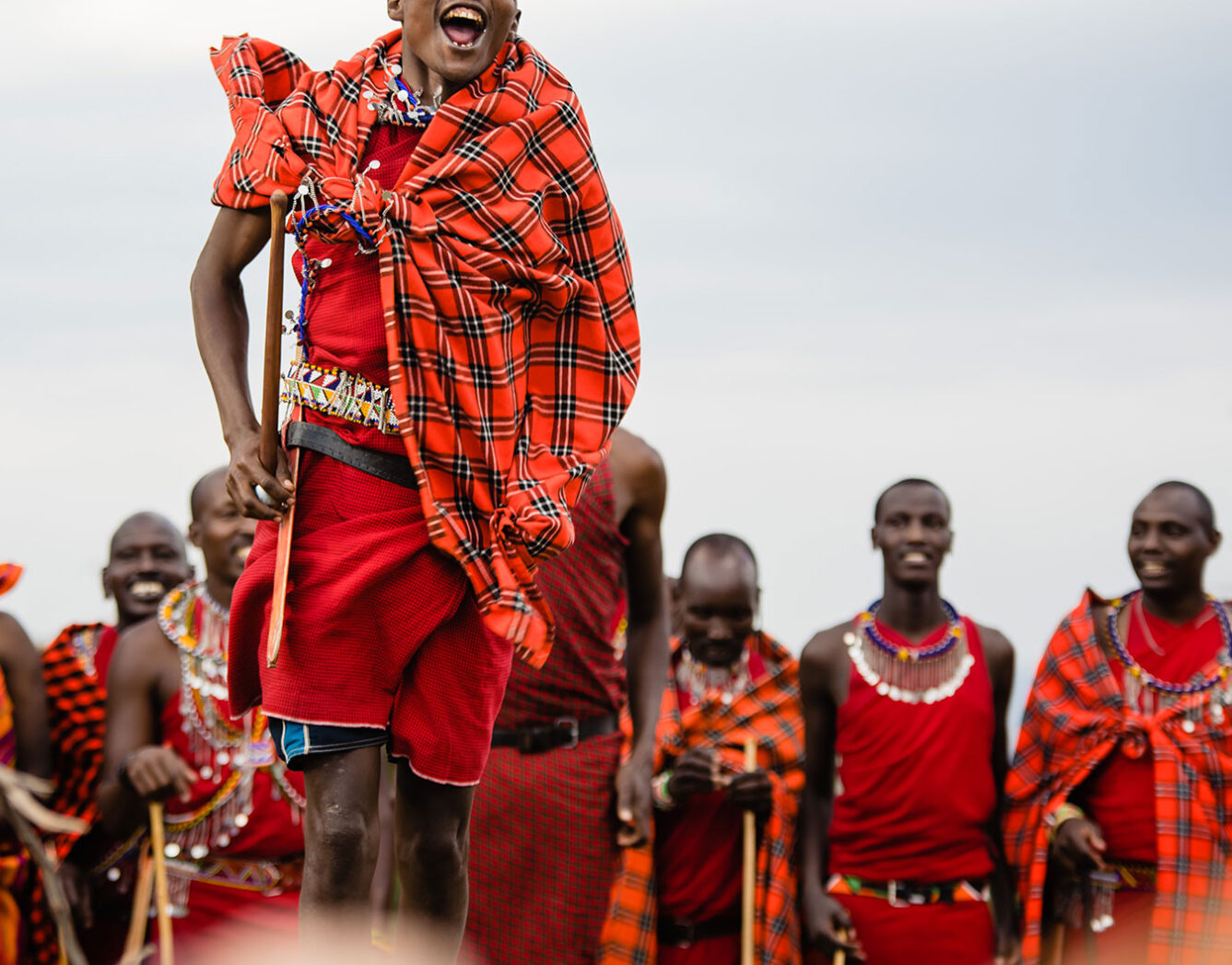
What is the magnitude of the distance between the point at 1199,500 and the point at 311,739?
18.1ft

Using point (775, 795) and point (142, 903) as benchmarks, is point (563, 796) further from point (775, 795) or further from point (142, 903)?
point (142, 903)

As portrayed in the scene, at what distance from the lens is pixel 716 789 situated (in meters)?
7.16

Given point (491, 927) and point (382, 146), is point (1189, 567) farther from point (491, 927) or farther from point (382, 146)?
point (382, 146)

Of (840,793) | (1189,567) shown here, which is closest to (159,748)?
(840,793)

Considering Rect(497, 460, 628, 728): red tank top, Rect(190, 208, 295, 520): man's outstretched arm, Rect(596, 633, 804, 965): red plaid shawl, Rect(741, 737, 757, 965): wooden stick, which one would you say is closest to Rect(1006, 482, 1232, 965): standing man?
Rect(596, 633, 804, 965): red plaid shawl

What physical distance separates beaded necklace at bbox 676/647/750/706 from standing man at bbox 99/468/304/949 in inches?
75.3

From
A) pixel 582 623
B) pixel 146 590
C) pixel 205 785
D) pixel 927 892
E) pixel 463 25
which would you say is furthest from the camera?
pixel 146 590

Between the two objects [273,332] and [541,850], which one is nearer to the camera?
[273,332]

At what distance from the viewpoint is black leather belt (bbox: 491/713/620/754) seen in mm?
6211

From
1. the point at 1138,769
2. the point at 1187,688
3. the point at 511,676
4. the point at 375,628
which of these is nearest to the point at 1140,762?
the point at 1138,769

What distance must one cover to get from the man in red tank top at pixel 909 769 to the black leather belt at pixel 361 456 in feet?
15.2

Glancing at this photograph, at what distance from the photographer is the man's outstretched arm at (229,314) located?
10.7ft

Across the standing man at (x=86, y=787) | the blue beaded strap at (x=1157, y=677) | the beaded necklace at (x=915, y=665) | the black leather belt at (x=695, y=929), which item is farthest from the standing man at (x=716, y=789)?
the standing man at (x=86, y=787)

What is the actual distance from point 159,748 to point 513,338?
12.0 feet
